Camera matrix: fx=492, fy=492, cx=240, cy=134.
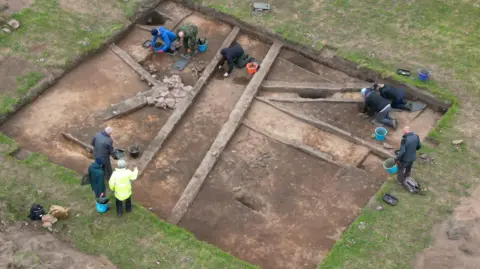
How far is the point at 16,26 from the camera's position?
15.6 m

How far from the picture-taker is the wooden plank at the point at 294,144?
1297cm

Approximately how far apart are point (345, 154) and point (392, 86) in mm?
3004

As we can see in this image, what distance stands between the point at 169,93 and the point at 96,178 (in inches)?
185

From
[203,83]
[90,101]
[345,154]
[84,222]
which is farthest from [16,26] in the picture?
[345,154]

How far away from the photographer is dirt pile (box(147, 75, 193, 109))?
47.0ft

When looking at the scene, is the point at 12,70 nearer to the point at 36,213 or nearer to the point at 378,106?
the point at 36,213

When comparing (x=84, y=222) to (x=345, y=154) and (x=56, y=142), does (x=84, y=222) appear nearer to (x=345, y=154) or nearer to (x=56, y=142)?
(x=56, y=142)

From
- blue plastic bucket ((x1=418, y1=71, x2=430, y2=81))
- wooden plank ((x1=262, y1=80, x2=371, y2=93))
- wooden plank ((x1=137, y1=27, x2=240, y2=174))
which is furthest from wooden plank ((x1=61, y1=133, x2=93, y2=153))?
blue plastic bucket ((x1=418, y1=71, x2=430, y2=81))

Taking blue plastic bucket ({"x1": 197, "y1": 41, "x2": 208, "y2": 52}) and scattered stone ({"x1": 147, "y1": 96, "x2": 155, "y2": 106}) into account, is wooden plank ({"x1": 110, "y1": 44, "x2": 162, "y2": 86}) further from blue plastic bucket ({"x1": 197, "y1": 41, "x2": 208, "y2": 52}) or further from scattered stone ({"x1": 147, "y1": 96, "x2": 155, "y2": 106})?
blue plastic bucket ({"x1": 197, "y1": 41, "x2": 208, "y2": 52})

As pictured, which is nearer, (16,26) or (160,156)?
(160,156)

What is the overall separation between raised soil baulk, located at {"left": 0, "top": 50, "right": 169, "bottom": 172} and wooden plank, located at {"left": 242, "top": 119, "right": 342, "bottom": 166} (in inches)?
100

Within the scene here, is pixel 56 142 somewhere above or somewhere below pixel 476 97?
below

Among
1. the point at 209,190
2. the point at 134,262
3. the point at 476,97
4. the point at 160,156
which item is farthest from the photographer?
the point at 476,97

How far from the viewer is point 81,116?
45.5 ft
